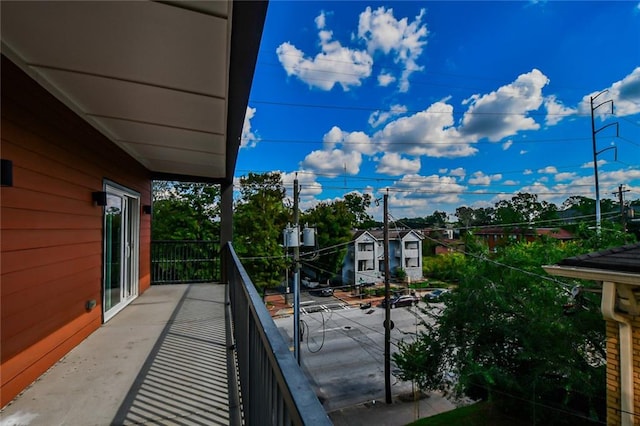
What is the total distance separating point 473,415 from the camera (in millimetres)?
8227

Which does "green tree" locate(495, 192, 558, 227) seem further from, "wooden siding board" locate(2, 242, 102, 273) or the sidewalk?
"wooden siding board" locate(2, 242, 102, 273)

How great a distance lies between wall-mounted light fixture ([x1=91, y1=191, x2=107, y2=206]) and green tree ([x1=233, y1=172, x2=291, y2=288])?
1426cm

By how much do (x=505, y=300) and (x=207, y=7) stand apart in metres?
8.79

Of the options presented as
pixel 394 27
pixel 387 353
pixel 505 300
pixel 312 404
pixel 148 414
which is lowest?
pixel 387 353

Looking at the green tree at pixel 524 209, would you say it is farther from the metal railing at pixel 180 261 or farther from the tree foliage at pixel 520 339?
the metal railing at pixel 180 261

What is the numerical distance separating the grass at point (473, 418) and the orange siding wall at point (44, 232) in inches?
333

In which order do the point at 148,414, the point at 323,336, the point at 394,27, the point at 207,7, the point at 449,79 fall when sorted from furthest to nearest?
the point at 449,79, the point at 323,336, the point at 394,27, the point at 148,414, the point at 207,7

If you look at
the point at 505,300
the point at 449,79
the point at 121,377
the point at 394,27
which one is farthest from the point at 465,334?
the point at 449,79

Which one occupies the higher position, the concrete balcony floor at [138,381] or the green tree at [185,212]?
the green tree at [185,212]

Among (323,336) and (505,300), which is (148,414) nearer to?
(505,300)

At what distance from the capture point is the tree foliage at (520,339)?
258 inches

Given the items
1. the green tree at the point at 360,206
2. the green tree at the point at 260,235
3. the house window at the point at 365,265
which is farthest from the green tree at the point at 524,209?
the green tree at the point at 260,235

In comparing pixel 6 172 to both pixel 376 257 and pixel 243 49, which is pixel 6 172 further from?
pixel 376 257

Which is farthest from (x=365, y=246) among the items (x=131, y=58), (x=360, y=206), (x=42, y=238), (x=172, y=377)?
(x=131, y=58)
